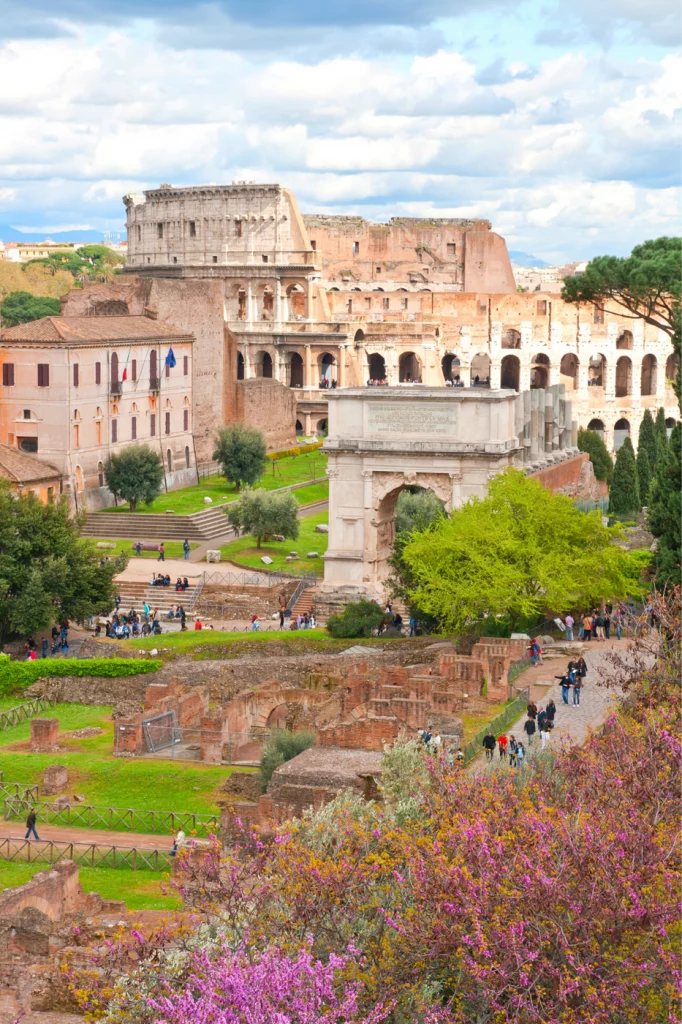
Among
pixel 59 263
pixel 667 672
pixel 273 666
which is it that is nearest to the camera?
pixel 667 672

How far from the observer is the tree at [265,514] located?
50250 millimetres

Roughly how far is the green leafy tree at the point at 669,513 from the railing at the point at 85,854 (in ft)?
41.8

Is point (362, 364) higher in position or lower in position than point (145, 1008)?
higher

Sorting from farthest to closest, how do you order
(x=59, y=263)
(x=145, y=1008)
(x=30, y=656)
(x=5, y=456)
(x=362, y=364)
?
(x=59, y=263)
(x=362, y=364)
(x=5, y=456)
(x=30, y=656)
(x=145, y=1008)

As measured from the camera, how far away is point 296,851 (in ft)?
56.3

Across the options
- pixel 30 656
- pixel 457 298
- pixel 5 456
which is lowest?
pixel 30 656

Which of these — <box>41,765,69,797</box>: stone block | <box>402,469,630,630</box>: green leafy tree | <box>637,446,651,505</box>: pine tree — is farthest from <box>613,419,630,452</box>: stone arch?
<box>41,765,69,797</box>: stone block

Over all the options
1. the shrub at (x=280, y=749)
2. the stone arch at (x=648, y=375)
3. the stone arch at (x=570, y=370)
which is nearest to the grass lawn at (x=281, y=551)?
the shrub at (x=280, y=749)

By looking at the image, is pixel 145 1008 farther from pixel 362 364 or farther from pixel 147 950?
pixel 362 364

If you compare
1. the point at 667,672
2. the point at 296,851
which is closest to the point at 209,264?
the point at 667,672

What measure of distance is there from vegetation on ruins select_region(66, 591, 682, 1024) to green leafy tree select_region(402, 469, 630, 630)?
17548mm

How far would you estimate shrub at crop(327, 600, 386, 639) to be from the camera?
3928 centimetres

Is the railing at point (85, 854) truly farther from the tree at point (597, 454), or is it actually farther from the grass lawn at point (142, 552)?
the tree at point (597, 454)

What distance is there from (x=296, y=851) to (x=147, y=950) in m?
2.10
